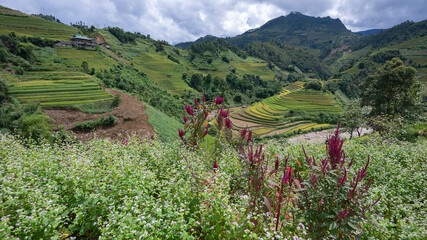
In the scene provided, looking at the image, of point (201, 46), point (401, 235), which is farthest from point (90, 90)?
point (201, 46)

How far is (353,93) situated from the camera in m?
89.1

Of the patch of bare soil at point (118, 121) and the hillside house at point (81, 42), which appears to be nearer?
the patch of bare soil at point (118, 121)

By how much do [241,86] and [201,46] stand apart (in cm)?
4637

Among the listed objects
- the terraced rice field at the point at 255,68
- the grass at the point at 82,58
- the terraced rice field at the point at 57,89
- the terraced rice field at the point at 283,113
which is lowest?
the terraced rice field at the point at 283,113

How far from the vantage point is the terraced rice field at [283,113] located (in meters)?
46.6

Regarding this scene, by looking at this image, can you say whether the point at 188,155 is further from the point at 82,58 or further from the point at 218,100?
the point at 82,58

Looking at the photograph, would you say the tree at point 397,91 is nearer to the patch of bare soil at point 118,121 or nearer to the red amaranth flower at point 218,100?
the red amaranth flower at point 218,100

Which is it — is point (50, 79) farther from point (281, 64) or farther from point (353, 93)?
point (281, 64)

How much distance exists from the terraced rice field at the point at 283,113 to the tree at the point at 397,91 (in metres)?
24.3

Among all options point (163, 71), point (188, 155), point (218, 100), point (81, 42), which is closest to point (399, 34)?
point (163, 71)

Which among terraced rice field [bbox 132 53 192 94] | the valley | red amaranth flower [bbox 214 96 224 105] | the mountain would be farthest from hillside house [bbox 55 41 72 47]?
the mountain

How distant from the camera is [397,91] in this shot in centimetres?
1753

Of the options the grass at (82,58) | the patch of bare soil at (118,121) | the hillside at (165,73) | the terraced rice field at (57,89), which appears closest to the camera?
the patch of bare soil at (118,121)

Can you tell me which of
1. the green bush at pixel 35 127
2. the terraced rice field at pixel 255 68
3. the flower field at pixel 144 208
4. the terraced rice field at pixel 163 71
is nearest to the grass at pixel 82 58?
the terraced rice field at pixel 163 71
